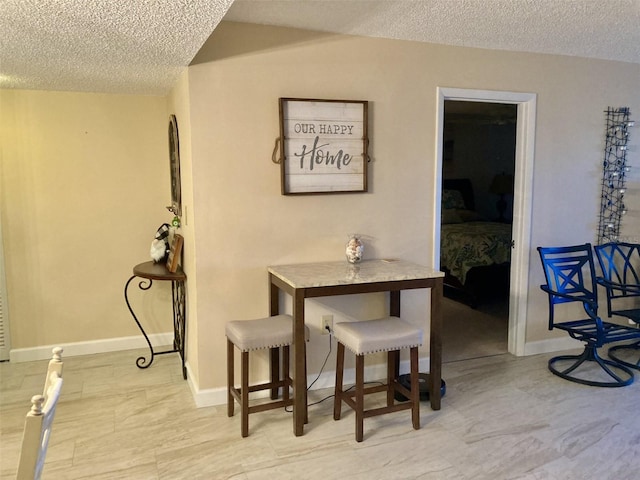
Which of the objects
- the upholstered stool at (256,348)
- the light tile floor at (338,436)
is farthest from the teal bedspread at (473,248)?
the upholstered stool at (256,348)

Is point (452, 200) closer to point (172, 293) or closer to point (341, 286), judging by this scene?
point (172, 293)

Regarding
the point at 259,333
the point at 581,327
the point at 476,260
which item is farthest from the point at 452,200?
the point at 259,333

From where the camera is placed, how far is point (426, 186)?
343cm

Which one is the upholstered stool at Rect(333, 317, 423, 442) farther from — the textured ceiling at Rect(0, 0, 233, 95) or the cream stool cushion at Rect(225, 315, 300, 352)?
the textured ceiling at Rect(0, 0, 233, 95)

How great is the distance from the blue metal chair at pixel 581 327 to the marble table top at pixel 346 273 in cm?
113

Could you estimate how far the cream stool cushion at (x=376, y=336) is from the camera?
2592mm

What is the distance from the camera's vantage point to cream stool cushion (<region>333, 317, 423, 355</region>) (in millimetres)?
2592

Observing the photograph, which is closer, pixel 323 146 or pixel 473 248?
pixel 323 146

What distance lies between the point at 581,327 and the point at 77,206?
12.3 feet

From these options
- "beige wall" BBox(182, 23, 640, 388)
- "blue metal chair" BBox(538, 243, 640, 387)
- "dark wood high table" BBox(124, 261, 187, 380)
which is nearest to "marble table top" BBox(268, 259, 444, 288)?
"beige wall" BBox(182, 23, 640, 388)

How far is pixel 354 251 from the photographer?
10.2 ft

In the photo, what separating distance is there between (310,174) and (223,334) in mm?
1107

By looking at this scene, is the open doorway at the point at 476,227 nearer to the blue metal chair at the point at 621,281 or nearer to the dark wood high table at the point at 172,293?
the blue metal chair at the point at 621,281

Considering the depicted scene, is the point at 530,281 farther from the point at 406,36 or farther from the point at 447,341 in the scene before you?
the point at 406,36
